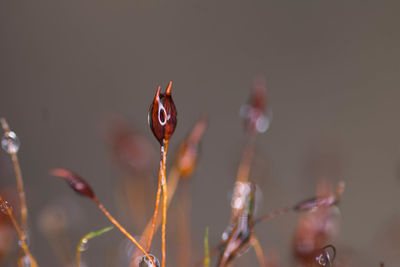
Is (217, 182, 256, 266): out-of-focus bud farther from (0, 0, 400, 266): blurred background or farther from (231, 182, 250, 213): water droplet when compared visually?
(0, 0, 400, 266): blurred background

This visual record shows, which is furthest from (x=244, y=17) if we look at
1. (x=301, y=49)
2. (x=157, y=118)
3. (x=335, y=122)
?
(x=157, y=118)

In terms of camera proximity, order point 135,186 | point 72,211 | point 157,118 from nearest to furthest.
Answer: point 157,118, point 135,186, point 72,211

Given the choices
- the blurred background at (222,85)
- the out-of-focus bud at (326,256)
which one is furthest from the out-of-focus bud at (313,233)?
the blurred background at (222,85)

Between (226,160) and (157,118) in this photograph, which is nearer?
(157,118)

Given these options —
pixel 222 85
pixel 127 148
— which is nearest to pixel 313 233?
pixel 127 148

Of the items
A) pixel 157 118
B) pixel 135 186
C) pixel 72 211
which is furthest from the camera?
pixel 72 211

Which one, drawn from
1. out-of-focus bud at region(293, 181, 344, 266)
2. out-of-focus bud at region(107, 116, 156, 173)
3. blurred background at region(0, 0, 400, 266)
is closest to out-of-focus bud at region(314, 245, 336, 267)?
out-of-focus bud at region(293, 181, 344, 266)

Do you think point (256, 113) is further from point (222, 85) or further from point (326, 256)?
point (222, 85)

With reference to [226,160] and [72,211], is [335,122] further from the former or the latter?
[72,211]
